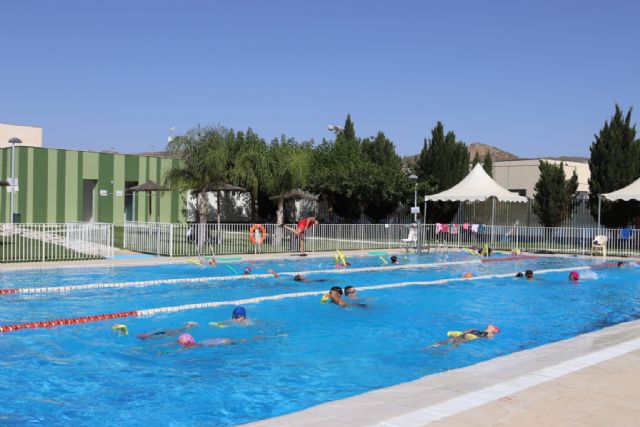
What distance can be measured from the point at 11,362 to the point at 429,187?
88.5ft

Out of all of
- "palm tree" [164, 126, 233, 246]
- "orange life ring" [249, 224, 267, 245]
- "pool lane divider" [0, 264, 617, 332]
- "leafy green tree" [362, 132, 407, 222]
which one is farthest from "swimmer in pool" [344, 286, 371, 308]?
"leafy green tree" [362, 132, 407, 222]

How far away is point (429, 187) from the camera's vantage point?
33.1 meters

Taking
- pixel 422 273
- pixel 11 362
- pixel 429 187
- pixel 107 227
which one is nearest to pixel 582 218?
pixel 429 187

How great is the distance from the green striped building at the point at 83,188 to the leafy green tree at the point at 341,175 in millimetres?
9245

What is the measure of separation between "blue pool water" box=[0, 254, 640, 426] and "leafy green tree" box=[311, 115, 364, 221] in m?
16.1

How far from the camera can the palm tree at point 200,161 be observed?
25203mm

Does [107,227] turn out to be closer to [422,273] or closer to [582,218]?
[422,273]

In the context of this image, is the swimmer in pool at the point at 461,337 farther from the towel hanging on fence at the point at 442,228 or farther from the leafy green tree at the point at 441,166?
the leafy green tree at the point at 441,166

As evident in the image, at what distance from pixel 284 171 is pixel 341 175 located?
13.7 ft

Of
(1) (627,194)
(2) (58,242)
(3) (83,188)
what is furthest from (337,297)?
(3) (83,188)

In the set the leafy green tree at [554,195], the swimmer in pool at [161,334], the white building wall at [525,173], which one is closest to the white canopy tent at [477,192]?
the leafy green tree at [554,195]

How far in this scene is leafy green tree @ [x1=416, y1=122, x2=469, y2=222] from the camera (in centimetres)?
3378

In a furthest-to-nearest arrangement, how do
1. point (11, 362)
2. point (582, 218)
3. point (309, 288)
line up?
1. point (582, 218)
2. point (309, 288)
3. point (11, 362)

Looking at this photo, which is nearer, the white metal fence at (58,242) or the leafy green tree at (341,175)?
the white metal fence at (58,242)
